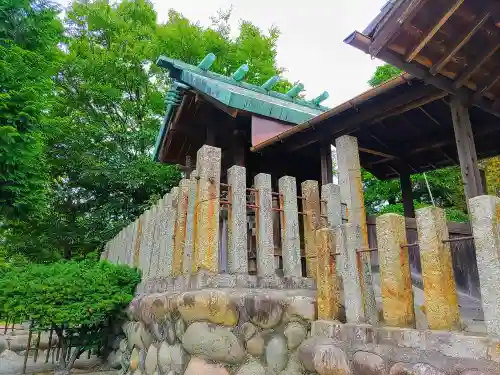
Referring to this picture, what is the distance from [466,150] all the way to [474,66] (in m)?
0.92

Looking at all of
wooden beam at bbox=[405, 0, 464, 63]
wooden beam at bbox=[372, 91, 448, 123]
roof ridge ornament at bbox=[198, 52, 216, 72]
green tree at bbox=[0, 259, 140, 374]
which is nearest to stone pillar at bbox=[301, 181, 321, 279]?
wooden beam at bbox=[372, 91, 448, 123]

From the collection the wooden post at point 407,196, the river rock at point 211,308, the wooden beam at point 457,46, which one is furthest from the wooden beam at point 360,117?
the river rock at point 211,308

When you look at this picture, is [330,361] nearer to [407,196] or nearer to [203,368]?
[203,368]

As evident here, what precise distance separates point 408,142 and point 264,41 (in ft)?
45.7

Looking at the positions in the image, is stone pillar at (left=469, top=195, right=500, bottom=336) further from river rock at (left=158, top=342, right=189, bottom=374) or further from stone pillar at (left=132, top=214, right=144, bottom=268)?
stone pillar at (left=132, top=214, right=144, bottom=268)

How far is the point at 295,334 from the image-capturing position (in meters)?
2.93

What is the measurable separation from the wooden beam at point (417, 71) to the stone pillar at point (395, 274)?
193cm

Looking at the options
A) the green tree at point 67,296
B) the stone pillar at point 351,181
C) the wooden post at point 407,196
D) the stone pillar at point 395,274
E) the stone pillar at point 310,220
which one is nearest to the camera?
the stone pillar at point 395,274

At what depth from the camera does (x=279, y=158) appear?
7.34 meters

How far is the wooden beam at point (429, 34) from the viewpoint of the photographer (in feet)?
10.6

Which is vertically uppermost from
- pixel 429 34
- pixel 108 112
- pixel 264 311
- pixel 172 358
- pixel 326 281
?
pixel 108 112

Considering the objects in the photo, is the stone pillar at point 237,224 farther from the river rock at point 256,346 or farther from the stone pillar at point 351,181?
the stone pillar at point 351,181

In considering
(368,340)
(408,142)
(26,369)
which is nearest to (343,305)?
(368,340)

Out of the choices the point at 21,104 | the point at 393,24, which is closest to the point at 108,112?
the point at 21,104
